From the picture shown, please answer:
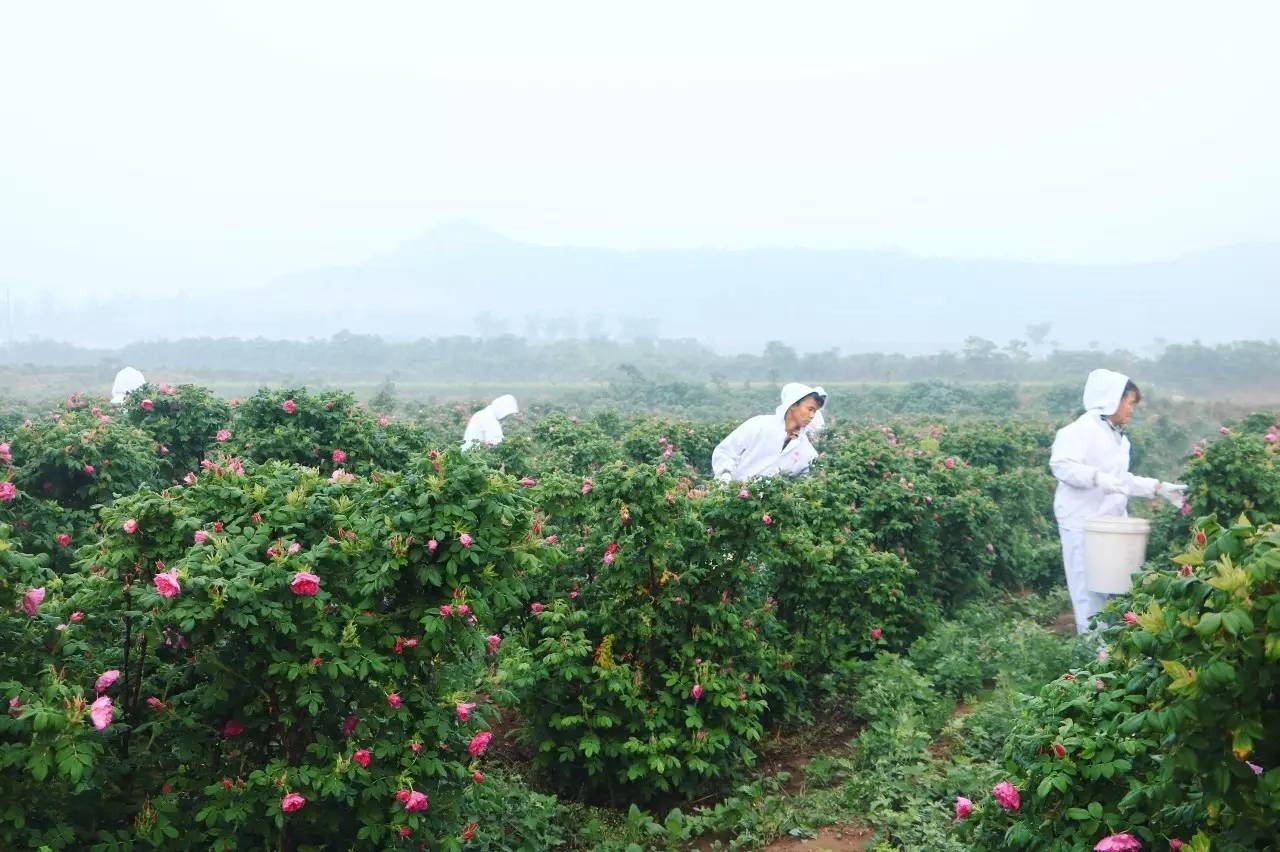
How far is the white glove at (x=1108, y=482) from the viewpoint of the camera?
6.54 m

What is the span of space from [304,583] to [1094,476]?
5412mm

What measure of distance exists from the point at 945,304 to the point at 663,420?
75.3m

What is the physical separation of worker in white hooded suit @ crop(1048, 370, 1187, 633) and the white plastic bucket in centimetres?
43

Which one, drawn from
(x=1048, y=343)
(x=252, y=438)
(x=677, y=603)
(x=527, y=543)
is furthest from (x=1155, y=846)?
(x=1048, y=343)

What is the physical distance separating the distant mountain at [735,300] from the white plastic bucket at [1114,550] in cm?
5600

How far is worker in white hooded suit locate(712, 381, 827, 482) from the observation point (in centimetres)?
762

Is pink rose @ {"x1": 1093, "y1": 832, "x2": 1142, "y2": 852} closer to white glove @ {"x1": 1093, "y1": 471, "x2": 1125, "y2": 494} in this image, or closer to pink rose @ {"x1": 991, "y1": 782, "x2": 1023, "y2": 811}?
pink rose @ {"x1": 991, "y1": 782, "x2": 1023, "y2": 811}

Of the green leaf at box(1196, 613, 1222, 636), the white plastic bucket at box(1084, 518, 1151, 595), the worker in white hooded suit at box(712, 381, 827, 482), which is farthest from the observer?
the worker in white hooded suit at box(712, 381, 827, 482)

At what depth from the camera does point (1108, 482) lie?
258 inches

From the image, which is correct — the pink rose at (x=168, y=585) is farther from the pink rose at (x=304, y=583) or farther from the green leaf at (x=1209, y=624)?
the green leaf at (x=1209, y=624)

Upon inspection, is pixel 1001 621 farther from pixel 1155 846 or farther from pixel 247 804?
pixel 247 804

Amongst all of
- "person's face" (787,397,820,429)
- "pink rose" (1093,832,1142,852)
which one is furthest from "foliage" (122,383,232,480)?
"pink rose" (1093,832,1142,852)

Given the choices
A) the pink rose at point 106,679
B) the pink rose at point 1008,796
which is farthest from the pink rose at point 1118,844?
the pink rose at point 106,679

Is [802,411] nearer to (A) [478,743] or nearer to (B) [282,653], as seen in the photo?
(A) [478,743]
